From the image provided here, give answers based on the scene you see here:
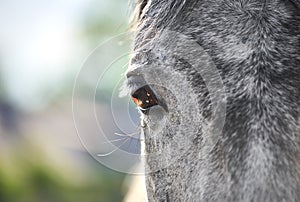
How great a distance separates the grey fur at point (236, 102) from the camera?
2.46m

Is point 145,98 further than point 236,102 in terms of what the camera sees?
Yes

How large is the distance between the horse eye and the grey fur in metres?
0.05

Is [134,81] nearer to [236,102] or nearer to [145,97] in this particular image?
[145,97]

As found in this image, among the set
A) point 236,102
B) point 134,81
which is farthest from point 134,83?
point 236,102

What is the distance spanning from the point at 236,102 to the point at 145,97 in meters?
0.59

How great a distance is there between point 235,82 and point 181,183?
0.53 meters

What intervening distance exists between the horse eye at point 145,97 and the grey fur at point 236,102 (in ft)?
0.15

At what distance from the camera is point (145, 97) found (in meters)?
3.08

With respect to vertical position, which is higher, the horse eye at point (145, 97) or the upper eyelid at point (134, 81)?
the upper eyelid at point (134, 81)

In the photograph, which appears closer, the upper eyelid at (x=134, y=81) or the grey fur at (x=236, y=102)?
the grey fur at (x=236, y=102)

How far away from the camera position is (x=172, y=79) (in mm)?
2914

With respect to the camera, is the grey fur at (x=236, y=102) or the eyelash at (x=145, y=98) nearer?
the grey fur at (x=236, y=102)

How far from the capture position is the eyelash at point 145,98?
3045mm

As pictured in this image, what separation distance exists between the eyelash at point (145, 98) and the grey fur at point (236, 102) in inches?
1.7
